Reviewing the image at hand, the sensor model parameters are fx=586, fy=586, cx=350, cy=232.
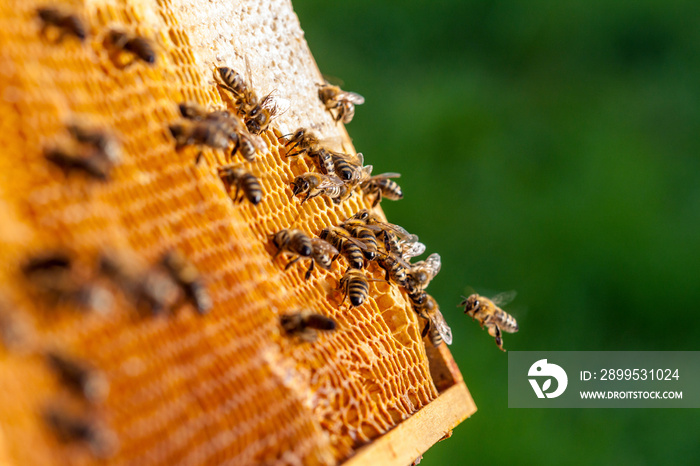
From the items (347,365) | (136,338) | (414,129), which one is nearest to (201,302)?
(136,338)

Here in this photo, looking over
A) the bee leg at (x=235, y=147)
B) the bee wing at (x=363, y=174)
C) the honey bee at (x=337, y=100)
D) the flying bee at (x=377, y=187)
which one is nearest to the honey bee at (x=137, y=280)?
the bee leg at (x=235, y=147)

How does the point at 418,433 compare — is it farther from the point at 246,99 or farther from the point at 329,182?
the point at 246,99

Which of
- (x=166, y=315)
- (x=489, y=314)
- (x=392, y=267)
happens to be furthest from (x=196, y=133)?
(x=489, y=314)

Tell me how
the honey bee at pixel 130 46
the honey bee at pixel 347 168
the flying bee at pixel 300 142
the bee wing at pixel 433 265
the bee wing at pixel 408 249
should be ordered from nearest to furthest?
the honey bee at pixel 130 46
the flying bee at pixel 300 142
the honey bee at pixel 347 168
the bee wing at pixel 408 249
the bee wing at pixel 433 265

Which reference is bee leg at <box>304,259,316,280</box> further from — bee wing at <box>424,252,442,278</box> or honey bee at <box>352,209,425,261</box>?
bee wing at <box>424,252,442,278</box>

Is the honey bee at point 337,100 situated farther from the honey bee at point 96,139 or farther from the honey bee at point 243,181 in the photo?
the honey bee at point 96,139
